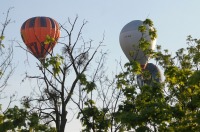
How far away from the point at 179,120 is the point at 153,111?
76.1 inches

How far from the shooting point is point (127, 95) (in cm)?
1675

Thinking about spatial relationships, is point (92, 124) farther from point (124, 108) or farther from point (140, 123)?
point (140, 123)

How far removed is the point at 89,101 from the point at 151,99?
8.97 ft

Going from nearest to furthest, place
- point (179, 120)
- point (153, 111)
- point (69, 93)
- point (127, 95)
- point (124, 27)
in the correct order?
point (153, 111), point (179, 120), point (127, 95), point (69, 93), point (124, 27)

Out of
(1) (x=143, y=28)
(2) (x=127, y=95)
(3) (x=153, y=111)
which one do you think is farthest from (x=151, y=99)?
(1) (x=143, y=28)

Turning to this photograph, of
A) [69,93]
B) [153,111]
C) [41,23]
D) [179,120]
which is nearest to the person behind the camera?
[153,111]

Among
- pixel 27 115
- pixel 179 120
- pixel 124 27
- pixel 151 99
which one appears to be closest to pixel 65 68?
pixel 27 115

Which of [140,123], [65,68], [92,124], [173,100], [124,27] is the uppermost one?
[124,27]

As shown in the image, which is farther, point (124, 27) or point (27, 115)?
point (124, 27)

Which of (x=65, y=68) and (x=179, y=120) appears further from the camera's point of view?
(x=65, y=68)

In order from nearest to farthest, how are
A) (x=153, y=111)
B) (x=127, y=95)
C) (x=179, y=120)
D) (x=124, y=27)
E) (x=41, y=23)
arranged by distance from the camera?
(x=153, y=111), (x=179, y=120), (x=127, y=95), (x=41, y=23), (x=124, y=27)

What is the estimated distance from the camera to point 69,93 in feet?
59.0

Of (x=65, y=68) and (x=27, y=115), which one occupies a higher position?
(x=65, y=68)

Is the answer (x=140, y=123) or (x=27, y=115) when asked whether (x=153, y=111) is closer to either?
(x=140, y=123)
